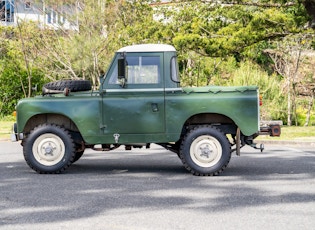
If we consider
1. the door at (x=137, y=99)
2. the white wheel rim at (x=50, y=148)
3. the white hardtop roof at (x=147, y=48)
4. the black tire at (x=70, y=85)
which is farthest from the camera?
the black tire at (x=70, y=85)

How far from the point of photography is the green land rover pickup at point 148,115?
447 inches

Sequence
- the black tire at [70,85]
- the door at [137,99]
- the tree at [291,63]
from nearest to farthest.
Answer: the door at [137,99] → the black tire at [70,85] → the tree at [291,63]

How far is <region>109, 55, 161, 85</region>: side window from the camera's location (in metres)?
11.5

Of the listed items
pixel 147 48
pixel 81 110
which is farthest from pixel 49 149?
pixel 147 48

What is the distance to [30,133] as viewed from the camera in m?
11.8

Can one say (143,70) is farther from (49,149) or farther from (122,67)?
(49,149)

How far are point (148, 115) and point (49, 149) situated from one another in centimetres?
181

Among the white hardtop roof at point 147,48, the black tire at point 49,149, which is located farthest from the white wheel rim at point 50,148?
the white hardtop roof at point 147,48

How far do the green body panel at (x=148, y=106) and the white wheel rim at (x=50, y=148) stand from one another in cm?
44

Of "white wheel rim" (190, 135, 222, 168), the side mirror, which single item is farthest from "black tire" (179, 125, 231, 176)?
the side mirror

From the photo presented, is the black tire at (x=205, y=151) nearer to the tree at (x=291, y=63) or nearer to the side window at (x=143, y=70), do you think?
the side window at (x=143, y=70)

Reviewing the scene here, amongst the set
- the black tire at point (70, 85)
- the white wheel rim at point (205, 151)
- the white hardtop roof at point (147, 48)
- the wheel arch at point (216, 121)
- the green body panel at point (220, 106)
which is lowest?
the white wheel rim at point (205, 151)

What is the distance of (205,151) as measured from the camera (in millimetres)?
11375

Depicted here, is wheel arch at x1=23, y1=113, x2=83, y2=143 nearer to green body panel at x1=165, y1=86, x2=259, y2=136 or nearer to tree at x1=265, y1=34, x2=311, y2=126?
green body panel at x1=165, y1=86, x2=259, y2=136
